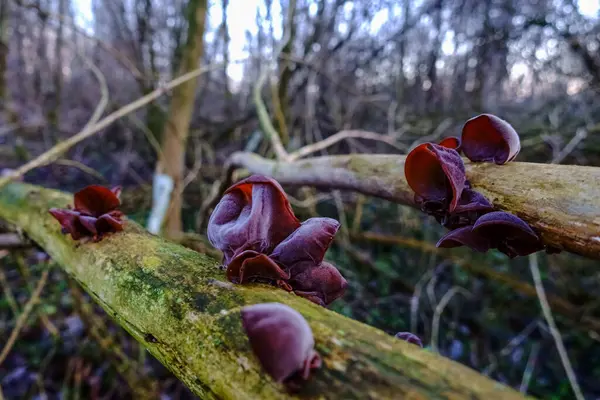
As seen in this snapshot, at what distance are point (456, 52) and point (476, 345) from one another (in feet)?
18.7

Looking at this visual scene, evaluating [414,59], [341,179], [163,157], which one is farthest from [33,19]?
[341,179]

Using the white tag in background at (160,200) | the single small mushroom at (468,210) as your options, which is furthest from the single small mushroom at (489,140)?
the white tag in background at (160,200)

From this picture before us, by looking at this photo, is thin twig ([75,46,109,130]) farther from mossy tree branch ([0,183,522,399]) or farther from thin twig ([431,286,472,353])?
thin twig ([431,286,472,353])

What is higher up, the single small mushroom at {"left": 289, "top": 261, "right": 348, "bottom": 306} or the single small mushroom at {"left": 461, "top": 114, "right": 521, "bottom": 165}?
the single small mushroom at {"left": 461, "top": 114, "right": 521, "bottom": 165}

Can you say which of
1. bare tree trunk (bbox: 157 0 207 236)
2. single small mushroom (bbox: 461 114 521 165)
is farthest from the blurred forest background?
single small mushroom (bbox: 461 114 521 165)

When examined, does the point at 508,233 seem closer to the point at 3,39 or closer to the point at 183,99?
the point at 183,99

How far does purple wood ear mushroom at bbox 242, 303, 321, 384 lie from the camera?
22.9 inches

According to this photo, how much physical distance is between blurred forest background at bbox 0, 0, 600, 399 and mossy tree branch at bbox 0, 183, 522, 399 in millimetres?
1723

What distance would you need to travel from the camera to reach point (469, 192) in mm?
1000

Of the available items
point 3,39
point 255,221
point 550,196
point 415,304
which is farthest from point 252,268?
point 3,39

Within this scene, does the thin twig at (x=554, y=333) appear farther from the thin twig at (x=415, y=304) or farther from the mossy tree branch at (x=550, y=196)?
the mossy tree branch at (x=550, y=196)

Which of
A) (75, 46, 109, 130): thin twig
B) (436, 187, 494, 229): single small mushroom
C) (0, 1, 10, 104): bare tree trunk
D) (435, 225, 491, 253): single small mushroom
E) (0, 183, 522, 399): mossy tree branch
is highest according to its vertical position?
(0, 1, 10, 104): bare tree trunk

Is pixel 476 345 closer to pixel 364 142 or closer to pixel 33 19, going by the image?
pixel 364 142

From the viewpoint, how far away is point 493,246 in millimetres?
925
